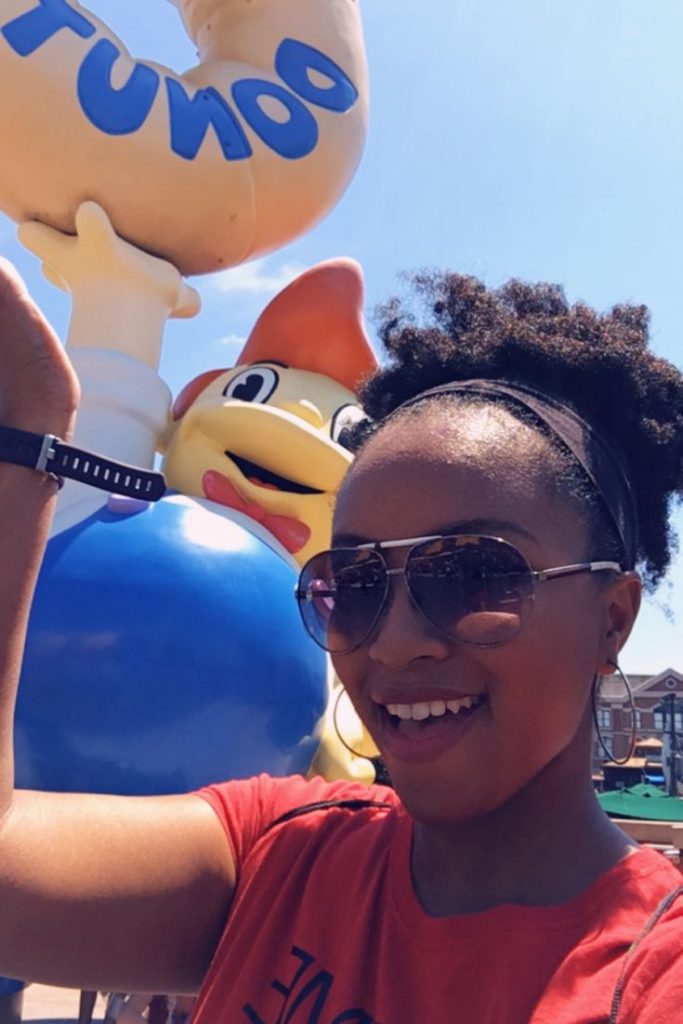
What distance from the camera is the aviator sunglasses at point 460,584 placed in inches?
36.4

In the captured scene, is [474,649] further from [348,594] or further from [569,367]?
[569,367]

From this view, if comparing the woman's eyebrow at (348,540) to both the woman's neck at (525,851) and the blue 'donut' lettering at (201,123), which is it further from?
the blue 'donut' lettering at (201,123)

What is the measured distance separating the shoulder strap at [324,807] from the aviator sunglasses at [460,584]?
8.8 inches

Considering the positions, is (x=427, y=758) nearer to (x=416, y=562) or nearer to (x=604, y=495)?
(x=416, y=562)

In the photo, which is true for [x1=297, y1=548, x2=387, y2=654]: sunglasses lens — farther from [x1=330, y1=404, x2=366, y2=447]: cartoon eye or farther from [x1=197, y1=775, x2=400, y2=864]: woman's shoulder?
[x1=330, y1=404, x2=366, y2=447]: cartoon eye

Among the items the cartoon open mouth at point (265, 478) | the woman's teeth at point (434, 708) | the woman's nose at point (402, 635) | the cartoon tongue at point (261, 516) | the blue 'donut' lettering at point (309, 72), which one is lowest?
the woman's teeth at point (434, 708)

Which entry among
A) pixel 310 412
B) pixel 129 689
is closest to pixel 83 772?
pixel 129 689

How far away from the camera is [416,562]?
0.96 m

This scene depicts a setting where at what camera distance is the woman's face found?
905 millimetres

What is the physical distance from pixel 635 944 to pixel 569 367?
2.19ft

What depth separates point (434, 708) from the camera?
0.93 metres

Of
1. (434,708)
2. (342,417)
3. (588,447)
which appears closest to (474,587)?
(434,708)

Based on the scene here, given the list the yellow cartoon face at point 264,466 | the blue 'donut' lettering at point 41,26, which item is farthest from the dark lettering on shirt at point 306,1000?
the blue 'donut' lettering at point 41,26

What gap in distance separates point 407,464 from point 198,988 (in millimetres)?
663
